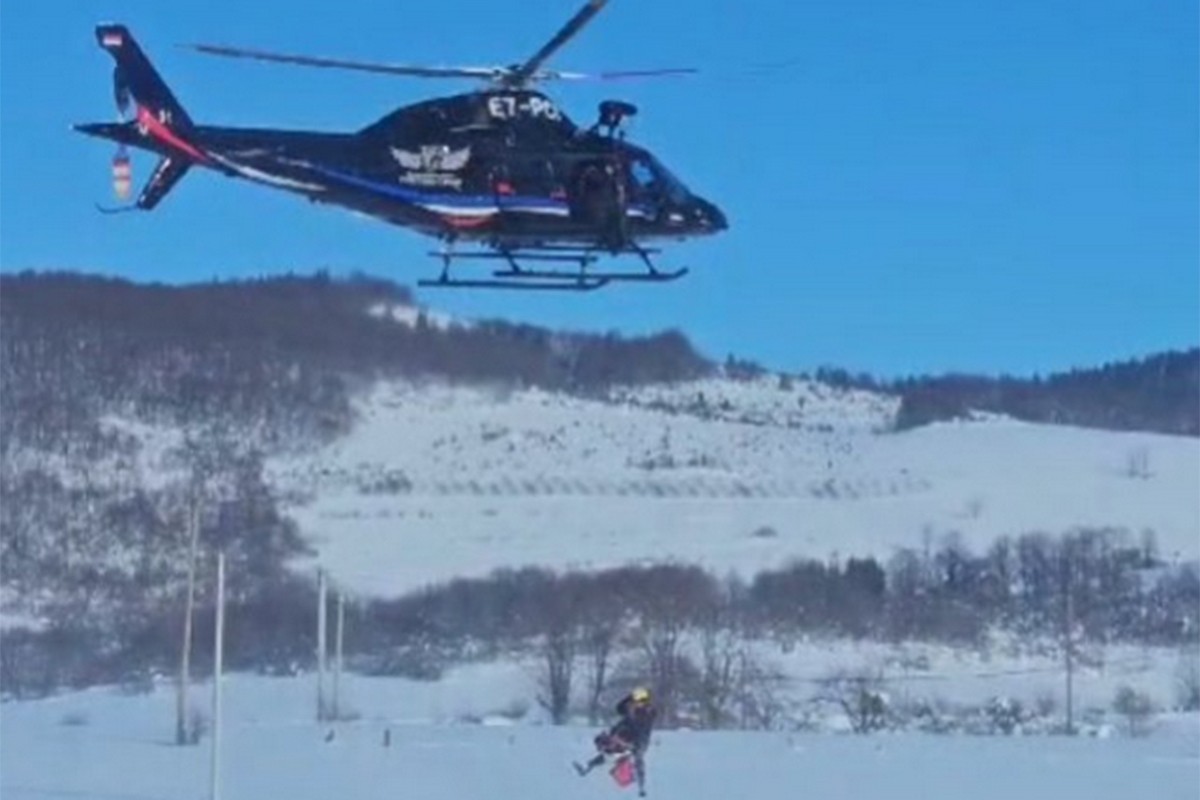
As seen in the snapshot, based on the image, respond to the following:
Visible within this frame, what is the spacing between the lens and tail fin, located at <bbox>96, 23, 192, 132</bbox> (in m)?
18.5

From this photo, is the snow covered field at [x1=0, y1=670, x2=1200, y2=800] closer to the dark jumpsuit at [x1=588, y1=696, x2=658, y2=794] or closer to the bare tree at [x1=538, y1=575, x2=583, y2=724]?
the dark jumpsuit at [x1=588, y1=696, x2=658, y2=794]

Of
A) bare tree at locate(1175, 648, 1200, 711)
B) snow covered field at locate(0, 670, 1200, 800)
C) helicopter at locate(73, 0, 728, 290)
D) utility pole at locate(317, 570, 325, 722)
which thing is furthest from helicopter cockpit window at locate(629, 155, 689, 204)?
bare tree at locate(1175, 648, 1200, 711)

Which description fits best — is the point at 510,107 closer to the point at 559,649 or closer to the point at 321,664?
the point at 321,664

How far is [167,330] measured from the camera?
231 feet

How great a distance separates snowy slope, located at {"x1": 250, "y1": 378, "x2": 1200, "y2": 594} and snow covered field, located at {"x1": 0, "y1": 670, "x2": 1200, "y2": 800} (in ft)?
86.3

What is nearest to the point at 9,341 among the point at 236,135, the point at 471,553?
the point at 471,553

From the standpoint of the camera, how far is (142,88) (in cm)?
1856

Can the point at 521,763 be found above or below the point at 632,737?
below

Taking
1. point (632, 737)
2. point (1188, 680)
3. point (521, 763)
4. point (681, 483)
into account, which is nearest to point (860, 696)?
point (1188, 680)

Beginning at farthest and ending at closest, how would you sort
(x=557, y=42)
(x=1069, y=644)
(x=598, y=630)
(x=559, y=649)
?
(x=598, y=630) → (x=1069, y=644) → (x=559, y=649) → (x=557, y=42)

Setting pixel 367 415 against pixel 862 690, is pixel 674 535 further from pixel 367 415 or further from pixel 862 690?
pixel 862 690

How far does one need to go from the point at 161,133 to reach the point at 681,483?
62614 mm

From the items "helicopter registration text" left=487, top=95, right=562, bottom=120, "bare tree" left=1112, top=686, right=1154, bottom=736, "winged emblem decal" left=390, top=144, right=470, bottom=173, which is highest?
"helicopter registration text" left=487, top=95, right=562, bottom=120

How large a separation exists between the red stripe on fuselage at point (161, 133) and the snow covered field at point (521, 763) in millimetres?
5781
